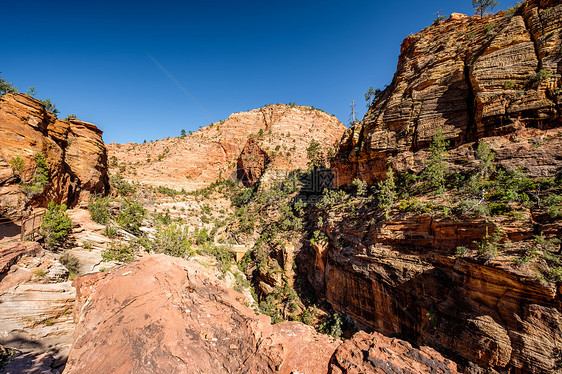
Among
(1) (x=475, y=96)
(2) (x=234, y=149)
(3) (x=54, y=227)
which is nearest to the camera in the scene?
(3) (x=54, y=227)

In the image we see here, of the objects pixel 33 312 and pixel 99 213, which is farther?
pixel 99 213

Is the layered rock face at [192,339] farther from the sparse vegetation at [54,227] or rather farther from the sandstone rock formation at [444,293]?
the sparse vegetation at [54,227]

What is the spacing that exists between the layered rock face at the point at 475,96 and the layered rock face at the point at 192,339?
13819 mm

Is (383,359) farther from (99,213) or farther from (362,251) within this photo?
(99,213)

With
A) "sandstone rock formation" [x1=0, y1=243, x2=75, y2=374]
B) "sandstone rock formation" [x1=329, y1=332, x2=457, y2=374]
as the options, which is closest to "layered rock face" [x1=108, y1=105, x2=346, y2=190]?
"sandstone rock formation" [x1=0, y1=243, x2=75, y2=374]

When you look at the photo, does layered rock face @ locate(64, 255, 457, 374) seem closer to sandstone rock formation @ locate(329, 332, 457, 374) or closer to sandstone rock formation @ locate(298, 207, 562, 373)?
sandstone rock formation @ locate(329, 332, 457, 374)

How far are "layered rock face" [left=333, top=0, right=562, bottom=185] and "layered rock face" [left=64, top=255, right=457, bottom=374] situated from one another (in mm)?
13819

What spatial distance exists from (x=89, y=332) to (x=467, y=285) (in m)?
14.0

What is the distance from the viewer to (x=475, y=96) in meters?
14.5

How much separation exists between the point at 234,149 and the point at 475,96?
4075 centimetres

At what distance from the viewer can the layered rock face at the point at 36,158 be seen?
33.3 feet

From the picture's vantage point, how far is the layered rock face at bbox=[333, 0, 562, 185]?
12.1m

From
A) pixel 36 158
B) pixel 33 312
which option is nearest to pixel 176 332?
pixel 33 312

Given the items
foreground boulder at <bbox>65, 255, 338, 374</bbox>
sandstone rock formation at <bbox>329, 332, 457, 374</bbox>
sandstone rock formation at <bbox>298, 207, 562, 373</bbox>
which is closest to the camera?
foreground boulder at <bbox>65, 255, 338, 374</bbox>
